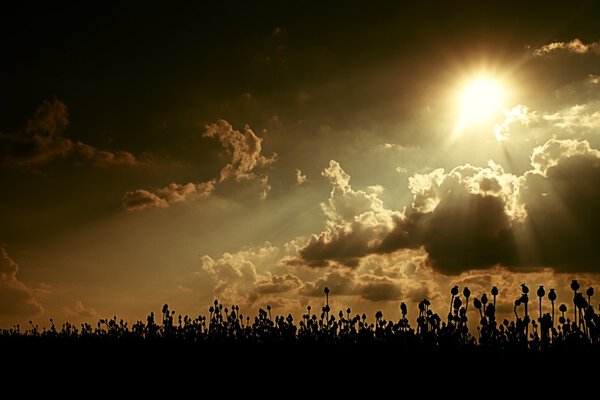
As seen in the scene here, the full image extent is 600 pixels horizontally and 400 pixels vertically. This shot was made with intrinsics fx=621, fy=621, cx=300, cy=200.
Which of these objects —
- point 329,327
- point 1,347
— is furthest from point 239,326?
point 1,347

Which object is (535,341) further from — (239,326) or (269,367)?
(239,326)

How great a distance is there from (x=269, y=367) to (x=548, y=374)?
185 inches

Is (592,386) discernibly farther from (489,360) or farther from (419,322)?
(419,322)

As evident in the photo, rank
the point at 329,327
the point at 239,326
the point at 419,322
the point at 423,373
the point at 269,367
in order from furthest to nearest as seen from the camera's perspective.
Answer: the point at 239,326
the point at 329,327
the point at 419,322
the point at 269,367
the point at 423,373

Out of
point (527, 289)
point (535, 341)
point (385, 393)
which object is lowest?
point (385, 393)

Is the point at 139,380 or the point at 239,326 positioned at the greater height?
the point at 239,326

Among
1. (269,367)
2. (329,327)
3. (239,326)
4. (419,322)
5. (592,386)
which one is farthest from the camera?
(239,326)

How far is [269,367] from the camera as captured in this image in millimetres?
11195

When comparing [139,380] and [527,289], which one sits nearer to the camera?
[139,380]

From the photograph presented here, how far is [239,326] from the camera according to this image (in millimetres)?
15969

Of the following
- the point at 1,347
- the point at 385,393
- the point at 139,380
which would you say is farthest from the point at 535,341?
the point at 1,347

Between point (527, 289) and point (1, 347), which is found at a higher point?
point (527, 289)

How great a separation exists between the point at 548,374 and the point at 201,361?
6318mm

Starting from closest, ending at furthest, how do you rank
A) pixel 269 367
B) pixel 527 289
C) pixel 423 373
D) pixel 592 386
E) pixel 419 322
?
pixel 592 386, pixel 423 373, pixel 269 367, pixel 527 289, pixel 419 322
